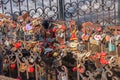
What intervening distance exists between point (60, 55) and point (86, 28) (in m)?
0.39

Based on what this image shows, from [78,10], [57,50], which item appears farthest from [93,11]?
[57,50]

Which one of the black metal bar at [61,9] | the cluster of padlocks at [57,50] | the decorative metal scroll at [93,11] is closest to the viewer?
the cluster of padlocks at [57,50]

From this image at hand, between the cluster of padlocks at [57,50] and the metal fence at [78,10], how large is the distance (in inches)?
75.9

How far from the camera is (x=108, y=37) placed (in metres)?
3.35

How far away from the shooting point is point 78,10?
5953mm

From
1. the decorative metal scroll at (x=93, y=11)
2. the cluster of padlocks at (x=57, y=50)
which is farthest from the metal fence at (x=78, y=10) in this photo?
the cluster of padlocks at (x=57, y=50)

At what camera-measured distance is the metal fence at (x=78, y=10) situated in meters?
5.73

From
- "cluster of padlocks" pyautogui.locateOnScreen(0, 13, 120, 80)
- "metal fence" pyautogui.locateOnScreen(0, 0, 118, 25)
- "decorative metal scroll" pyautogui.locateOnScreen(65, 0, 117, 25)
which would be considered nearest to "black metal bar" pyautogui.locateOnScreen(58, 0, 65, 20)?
"metal fence" pyautogui.locateOnScreen(0, 0, 118, 25)

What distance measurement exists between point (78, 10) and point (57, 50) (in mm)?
2722

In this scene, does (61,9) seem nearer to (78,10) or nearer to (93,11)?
(78,10)

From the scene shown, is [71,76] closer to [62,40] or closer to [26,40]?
[62,40]

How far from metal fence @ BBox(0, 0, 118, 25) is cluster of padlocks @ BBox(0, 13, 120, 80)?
1.93 metres

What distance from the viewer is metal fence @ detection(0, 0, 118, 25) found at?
18.8 feet

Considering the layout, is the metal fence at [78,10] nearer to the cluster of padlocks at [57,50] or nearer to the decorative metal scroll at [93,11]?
the decorative metal scroll at [93,11]
